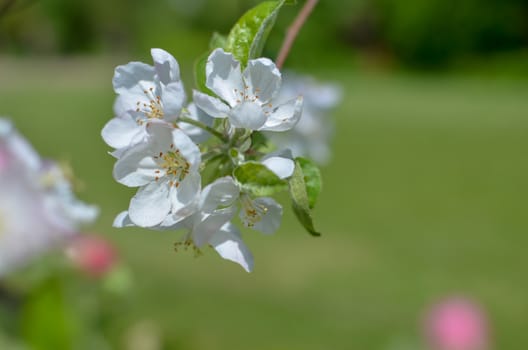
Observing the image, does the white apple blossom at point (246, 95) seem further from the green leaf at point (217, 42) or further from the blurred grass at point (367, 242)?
the blurred grass at point (367, 242)

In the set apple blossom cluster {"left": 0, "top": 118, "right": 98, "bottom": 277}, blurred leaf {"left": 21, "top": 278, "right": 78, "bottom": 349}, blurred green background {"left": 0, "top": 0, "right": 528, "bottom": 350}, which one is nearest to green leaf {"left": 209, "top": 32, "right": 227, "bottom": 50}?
blurred green background {"left": 0, "top": 0, "right": 528, "bottom": 350}

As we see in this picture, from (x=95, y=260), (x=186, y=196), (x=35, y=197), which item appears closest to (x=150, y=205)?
(x=186, y=196)

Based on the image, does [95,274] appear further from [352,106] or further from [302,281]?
[352,106]

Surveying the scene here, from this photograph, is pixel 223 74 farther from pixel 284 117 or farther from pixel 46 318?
pixel 46 318

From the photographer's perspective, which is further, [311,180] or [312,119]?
[312,119]

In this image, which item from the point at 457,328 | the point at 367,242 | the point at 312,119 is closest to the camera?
the point at 312,119

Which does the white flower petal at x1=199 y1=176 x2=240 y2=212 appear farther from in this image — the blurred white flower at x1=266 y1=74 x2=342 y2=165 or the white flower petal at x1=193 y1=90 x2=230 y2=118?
the blurred white flower at x1=266 y1=74 x2=342 y2=165

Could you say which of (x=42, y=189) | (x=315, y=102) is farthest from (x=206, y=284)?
(x=42, y=189)
